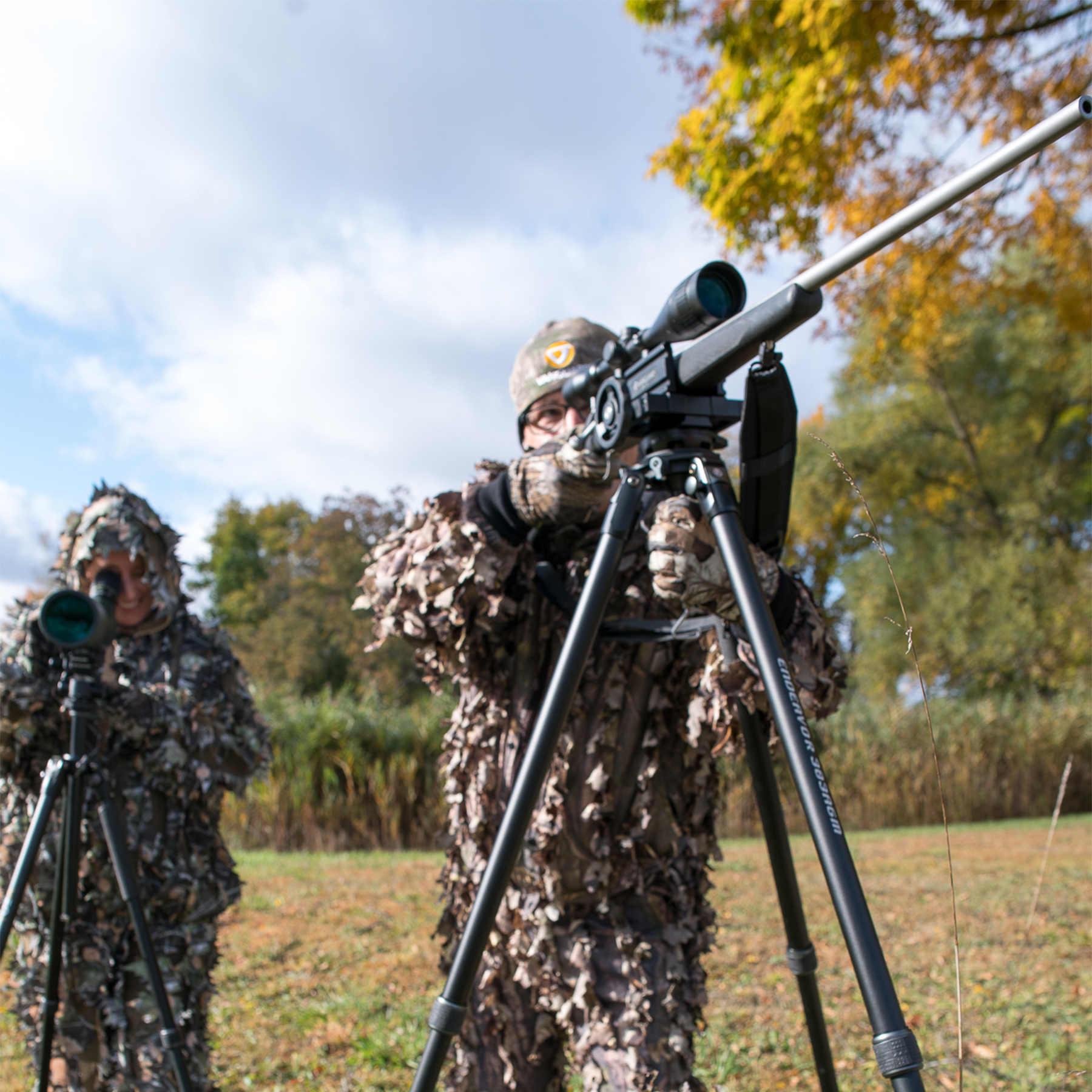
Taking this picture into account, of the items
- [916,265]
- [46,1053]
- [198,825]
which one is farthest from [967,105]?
[46,1053]

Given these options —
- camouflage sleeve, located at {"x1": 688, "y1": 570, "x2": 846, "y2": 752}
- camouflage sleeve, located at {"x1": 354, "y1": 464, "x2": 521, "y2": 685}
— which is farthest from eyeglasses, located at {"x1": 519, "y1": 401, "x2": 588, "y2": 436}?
camouflage sleeve, located at {"x1": 688, "y1": 570, "x2": 846, "y2": 752}

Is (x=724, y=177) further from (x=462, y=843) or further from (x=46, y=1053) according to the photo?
(x=46, y=1053)

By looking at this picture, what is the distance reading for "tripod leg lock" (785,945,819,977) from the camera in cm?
165

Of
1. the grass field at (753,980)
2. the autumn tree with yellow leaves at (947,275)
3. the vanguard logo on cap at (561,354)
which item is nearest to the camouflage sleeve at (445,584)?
the vanguard logo on cap at (561,354)

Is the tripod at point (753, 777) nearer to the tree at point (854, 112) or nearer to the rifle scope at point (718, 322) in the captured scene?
the rifle scope at point (718, 322)

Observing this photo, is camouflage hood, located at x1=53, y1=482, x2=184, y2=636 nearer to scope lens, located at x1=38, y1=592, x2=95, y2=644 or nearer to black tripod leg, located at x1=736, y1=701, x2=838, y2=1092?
scope lens, located at x1=38, y1=592, x2=95, y2=644

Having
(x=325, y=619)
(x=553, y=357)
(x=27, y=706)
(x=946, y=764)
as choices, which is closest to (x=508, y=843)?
(x=553, y=357)

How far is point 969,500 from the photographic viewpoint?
72.4 feet

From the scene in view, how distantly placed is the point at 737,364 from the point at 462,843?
129 centimetres

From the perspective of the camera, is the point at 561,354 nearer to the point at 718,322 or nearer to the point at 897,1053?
the point at 718,322

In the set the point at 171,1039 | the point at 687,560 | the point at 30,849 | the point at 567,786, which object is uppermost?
the point at 687,560

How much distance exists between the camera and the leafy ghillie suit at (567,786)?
196 centimetres

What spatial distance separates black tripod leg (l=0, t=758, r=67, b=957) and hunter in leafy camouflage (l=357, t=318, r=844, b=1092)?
2.83ft

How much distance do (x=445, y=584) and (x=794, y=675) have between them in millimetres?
768
